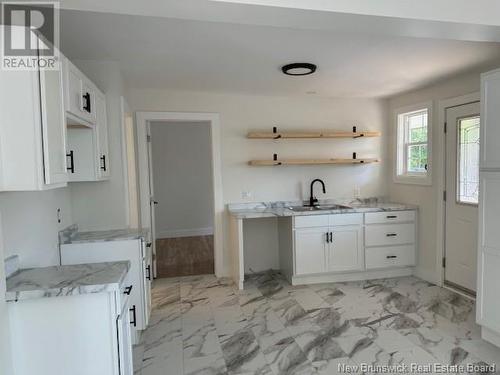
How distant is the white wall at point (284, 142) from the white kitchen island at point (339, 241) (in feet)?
1.23

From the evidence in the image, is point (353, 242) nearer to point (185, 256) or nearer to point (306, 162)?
point (306, 162)

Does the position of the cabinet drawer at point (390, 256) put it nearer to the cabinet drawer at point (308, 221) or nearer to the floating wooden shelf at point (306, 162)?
the cabinet drawer at point (308, 221)

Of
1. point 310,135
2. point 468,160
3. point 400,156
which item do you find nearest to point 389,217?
point 400,156

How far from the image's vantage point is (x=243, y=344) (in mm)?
2775

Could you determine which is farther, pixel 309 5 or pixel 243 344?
pixel 243 344

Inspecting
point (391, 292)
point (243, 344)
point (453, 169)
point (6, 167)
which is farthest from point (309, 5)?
point (391, 292)

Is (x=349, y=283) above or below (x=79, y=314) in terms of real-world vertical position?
below

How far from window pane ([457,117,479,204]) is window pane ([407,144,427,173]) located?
57 cm

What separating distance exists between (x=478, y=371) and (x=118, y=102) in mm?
3408

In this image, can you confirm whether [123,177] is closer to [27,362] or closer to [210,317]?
[210,317]

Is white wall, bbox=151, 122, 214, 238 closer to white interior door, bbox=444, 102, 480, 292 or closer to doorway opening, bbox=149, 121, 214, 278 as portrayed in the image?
doorway opening, bbox=149, 121, 214, 278

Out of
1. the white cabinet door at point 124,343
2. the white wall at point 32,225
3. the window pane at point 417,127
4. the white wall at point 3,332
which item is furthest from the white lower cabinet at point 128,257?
the window pane at point 417,127

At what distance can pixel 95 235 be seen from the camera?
2.87 m

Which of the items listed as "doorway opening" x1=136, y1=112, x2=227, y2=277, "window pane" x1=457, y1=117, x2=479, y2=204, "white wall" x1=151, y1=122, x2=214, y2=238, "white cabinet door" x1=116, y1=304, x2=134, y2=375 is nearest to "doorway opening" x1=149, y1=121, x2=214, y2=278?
"white wall" x1=151, y1=122, x2=214, y2=238
